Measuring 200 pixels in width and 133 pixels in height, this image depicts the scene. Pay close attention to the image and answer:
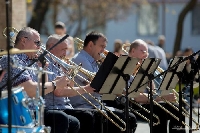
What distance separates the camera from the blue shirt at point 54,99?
7905 millimetres

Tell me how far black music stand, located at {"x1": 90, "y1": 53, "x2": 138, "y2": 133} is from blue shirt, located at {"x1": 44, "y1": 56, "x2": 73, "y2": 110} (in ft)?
1.77

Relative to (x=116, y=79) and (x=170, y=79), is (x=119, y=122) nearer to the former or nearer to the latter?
(x=170, y=79)

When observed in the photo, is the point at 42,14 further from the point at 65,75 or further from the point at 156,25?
the point at 156,25

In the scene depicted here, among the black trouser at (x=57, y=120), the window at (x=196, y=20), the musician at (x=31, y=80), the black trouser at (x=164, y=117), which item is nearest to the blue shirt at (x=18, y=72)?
the musician at (x=31, y=80)

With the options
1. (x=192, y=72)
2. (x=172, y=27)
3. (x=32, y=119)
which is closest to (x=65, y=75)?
(x=32, y=119)

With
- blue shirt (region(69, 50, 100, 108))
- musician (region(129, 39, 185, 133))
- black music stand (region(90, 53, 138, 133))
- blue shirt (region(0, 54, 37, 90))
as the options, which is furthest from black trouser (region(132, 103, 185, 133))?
blue shirt (region(0, 54, 37, 90))

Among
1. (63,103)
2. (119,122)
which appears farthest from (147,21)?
(63,103)

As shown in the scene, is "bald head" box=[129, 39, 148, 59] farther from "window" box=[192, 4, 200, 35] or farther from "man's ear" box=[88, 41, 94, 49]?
"window" box=[192, 4, 200, 35]

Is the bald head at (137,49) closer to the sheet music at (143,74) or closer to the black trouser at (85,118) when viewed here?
the sheet music at (143,74)

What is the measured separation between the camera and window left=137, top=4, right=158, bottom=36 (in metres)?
41.8

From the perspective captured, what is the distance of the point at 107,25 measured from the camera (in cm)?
4109

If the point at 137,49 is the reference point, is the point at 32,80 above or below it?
A: below

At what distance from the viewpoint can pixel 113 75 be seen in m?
7.64

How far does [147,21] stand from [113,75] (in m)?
34.8
